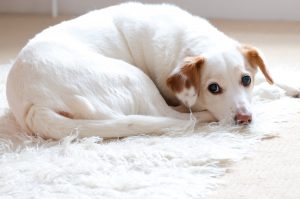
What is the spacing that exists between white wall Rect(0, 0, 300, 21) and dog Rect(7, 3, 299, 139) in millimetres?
1415

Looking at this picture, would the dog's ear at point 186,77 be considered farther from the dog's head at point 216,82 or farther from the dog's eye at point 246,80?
the dog's eye at point 246,80

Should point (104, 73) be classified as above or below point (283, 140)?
above

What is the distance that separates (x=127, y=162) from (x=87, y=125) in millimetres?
207

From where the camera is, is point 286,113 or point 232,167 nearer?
point 232,167

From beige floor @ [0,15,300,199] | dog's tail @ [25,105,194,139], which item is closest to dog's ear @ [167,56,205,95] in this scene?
dog's tail @ [25,105,194,139]

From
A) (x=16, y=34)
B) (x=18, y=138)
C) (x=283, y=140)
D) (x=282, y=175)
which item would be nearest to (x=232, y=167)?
(x=282, y=175)

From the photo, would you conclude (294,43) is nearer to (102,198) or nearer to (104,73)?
(104,73)

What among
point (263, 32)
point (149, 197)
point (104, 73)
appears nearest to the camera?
point (149, 197)

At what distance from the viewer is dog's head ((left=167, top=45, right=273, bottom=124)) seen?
192cm

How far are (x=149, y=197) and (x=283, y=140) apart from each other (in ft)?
1.76

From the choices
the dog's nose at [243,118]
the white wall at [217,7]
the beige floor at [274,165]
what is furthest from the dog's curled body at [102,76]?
the white wall at [217,7]

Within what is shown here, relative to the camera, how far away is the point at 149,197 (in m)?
1.46

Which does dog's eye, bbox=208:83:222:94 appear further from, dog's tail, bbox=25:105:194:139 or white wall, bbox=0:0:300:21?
white wall, bbox=0:0:300:21

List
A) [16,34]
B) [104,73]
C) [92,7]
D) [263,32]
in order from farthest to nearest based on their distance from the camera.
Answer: [92,7] → [16,34] → [263,32] → [104,73]
